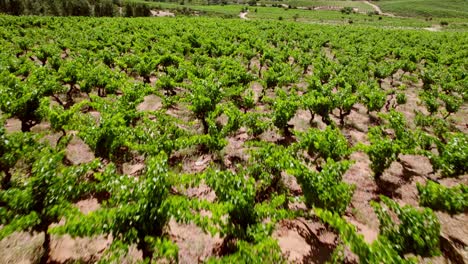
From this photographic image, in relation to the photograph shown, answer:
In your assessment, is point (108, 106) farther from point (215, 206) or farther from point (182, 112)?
point (215, 206)

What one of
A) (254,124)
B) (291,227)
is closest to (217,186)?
(291,227)

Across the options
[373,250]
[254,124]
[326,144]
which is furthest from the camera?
[254,124]

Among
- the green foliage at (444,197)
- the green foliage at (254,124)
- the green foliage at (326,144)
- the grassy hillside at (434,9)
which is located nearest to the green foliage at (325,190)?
the green foliage at (326,144)

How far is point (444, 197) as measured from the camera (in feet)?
21.5

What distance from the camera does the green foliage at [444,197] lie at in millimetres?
6398

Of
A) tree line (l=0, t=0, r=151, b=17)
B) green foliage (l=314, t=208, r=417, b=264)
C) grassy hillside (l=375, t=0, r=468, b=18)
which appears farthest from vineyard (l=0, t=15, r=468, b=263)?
grassy hillside (l=375, t=0, r=468, b=18)

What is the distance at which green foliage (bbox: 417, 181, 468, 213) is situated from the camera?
640 cm

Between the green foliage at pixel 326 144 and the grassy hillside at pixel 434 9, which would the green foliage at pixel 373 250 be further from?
the grassy hillside at pixel 434 9

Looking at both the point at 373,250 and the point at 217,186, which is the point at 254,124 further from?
the point at 373,250

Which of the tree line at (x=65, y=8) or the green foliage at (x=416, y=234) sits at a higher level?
the tree line at (x=65, y=8)

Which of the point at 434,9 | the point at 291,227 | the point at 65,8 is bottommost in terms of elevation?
the point at 291,227

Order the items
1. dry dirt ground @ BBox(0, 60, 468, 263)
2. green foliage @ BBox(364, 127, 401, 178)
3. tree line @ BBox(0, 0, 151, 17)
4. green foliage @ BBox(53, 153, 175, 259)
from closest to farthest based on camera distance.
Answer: green foliage @ BBox(53, 153, 175, 259) < dry dirt ground @ BBox(0, 60, 468, 263) < green foliage @ BBox(364, 127, 401, 178) < tree line @ BBox(0, 0, 151, 17)

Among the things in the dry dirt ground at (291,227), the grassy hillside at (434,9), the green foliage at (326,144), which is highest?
the grassy hillside at (434,9)

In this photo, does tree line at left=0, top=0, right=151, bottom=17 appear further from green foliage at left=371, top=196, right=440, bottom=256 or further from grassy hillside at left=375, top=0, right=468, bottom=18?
grassy hillside at left=375, top=0, right=468, bottom=18
